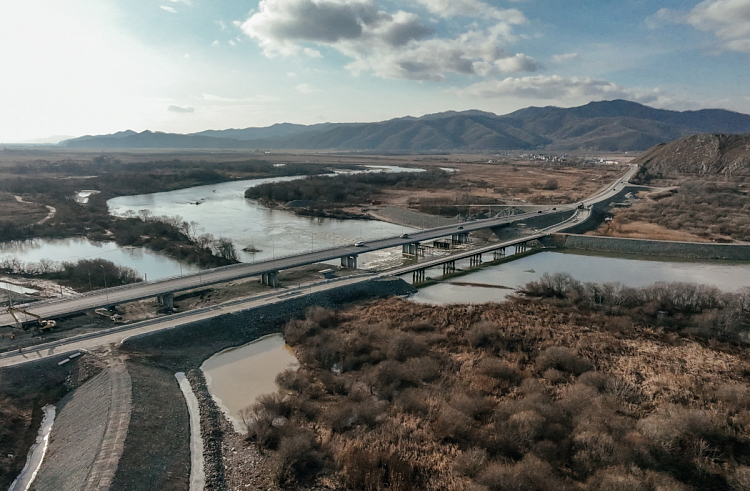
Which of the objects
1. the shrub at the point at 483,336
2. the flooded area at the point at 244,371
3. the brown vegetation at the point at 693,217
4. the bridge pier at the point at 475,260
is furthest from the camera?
the brown vegetation at the point at 693,217

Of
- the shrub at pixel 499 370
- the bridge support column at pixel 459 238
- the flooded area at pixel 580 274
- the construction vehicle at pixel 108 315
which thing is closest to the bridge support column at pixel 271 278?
the construction vehicle at pixel 108 315

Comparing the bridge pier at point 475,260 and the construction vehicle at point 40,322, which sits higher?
the construction vehicle at point 40,322

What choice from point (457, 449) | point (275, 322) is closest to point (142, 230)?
point (275, 322)

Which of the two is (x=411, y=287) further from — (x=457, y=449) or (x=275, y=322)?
(x=457, y=449)

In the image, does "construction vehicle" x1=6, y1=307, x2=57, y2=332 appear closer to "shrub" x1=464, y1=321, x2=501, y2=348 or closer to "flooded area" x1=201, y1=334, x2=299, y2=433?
"flooded area" x1=201, y1=334, x2=299, y2=433

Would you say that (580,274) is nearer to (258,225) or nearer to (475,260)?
(475,260)

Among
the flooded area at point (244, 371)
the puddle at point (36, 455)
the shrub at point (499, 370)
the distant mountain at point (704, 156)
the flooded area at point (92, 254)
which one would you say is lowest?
the flooded area at point (244, 371)

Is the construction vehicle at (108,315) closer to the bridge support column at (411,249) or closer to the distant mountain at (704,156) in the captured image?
the bridge support column at (411,249)
